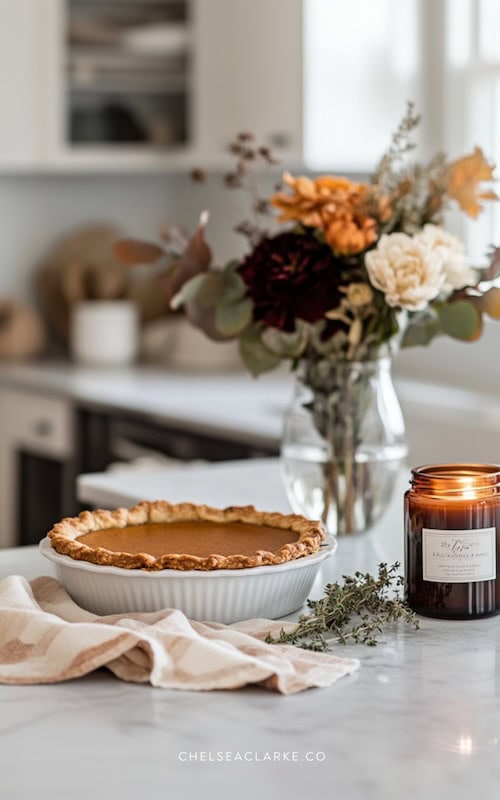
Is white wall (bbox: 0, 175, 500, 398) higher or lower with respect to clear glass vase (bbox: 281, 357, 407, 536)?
higher

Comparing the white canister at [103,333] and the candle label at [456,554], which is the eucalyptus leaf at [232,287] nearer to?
the candle label at [456,554]

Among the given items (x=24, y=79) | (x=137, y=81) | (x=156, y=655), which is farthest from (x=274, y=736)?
(x=137, y=81)

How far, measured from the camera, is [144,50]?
397cm

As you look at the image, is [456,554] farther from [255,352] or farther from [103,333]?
[103,333]

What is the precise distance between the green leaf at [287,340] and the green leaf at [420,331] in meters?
0.14

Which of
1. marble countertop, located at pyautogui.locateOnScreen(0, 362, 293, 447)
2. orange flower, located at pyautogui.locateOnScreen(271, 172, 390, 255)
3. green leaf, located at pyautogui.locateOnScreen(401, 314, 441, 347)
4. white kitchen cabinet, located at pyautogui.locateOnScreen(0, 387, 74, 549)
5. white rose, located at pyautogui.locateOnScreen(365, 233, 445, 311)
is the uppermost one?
orange flower, located at pyautogui.locateOnScreen(271, 172, 390, 255)

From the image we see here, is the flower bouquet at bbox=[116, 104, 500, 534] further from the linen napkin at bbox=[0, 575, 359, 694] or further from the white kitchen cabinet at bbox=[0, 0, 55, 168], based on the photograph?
the white kitchen cabinet at bbox=[0, 0, 55, 168]

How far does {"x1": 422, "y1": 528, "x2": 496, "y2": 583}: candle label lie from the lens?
122cm

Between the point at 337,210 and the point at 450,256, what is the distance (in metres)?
0.14

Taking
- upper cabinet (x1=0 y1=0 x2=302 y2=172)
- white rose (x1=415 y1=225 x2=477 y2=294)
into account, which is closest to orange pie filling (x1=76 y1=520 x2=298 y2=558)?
white rose (x1=415 y1=225 x2=477 y2=294)

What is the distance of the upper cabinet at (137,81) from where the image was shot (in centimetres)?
363

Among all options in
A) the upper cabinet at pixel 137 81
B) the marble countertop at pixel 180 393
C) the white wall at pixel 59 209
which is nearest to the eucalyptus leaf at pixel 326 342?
the marble countertop at pixel 180 393

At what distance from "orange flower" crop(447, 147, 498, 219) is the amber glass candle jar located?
1.45 feet

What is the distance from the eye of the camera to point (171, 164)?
402 cm
